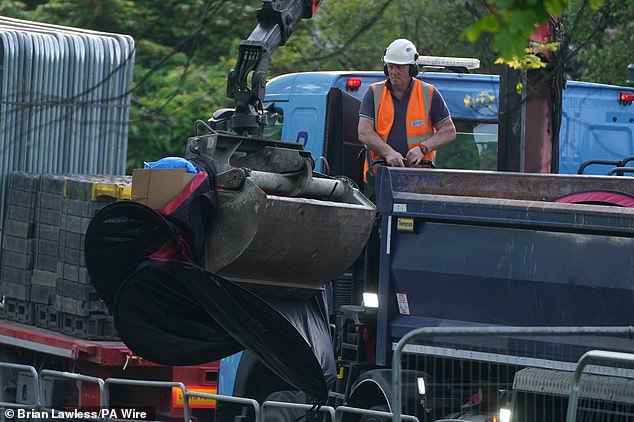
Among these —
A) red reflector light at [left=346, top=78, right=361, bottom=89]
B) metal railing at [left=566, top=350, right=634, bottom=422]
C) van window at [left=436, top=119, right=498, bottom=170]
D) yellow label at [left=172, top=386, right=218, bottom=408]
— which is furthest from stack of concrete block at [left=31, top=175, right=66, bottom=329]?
metal railing at [left=566, top=350, right=634, bottom=422]

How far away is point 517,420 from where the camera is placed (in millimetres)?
7863

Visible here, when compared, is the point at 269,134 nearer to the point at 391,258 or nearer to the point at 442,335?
the point at 391,258

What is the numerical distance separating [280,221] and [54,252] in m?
4.26

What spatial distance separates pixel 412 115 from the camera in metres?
10.4

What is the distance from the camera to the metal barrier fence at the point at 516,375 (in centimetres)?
707

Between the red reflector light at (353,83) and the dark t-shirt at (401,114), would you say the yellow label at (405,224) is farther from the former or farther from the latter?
the red reflector light at (353,83)

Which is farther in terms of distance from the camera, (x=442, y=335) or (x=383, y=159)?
(x=383, y=159)

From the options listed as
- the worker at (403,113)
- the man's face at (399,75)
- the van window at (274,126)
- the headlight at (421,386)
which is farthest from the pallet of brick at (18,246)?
the headlight at (421,386)

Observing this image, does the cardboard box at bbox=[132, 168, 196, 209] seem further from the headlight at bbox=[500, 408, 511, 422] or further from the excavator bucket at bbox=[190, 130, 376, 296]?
the headlight at bbox=[500, 408, 511, 422]

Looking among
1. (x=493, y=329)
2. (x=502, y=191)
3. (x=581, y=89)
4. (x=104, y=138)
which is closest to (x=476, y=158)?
(x=581, y=89)

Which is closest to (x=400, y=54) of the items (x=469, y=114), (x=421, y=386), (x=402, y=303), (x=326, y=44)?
(x=469, y=114)

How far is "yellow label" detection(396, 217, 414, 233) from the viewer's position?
8648mm

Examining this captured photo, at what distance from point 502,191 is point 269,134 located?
10.8 ft

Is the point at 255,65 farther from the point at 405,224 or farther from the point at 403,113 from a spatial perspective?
the point at 405,224
